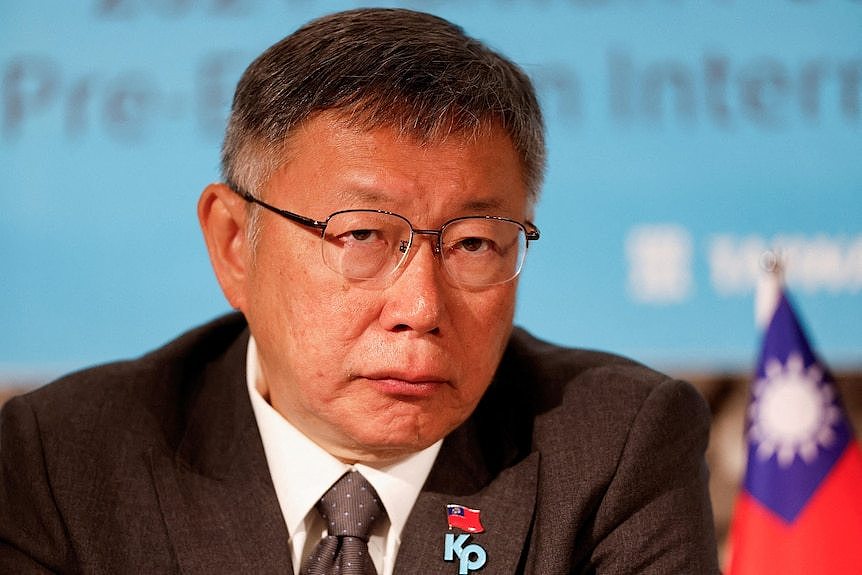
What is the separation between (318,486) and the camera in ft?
6.42

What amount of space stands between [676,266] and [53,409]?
1.96 metres

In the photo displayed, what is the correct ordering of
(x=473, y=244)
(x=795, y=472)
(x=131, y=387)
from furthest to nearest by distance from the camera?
(x=795, y=472) < (x=131, y=387) < (x=473, y=244)

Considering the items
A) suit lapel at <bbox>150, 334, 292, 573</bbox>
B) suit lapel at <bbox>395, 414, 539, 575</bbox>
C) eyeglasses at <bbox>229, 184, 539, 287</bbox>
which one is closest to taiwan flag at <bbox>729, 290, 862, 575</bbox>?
suit lapel at <bbox>395, 414, 539, 575</bbox>

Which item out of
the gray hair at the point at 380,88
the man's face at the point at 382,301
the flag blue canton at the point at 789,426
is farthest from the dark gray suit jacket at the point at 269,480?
the gray hair at the point at 380,88

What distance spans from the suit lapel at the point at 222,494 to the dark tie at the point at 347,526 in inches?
2.3

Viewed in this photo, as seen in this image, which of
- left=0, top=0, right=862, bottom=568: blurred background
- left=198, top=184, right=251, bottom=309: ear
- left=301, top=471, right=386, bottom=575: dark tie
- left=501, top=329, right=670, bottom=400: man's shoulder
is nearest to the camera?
left=301, top=471, right=386, bottom=575: dark tie

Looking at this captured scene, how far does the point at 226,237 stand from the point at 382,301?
0.41m

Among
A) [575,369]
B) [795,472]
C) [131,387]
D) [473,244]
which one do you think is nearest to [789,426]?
[795,472]

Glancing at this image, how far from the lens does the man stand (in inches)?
71.4

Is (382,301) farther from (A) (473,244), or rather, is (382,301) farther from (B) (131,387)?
(B) (131,387)

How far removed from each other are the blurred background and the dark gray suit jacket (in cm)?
121

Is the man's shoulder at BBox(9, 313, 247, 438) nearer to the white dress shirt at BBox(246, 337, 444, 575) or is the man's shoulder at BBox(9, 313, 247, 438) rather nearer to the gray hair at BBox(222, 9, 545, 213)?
the white dress shirt at BBox(246, 337, 444, 575)

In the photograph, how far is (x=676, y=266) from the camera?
3375mm

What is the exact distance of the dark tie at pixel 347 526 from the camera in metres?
1.88
